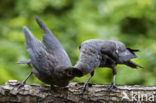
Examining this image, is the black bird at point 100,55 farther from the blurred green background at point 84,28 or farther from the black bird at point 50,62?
the blurred green background at point 84,28

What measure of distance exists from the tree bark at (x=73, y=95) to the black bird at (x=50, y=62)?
139 millimetres

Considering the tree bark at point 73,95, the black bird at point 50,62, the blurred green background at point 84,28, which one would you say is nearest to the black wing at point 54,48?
the black bird at point 50,62

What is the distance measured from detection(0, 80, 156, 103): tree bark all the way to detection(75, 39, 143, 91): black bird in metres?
0.10

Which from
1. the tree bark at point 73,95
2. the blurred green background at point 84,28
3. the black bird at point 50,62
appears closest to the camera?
the black bird at point 50,62

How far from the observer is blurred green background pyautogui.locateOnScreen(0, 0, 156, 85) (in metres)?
4.22

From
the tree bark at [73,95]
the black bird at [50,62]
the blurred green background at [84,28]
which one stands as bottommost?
the tree bark at [73,95]

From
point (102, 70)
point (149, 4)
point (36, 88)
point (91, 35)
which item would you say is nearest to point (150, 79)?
point (102, 70)

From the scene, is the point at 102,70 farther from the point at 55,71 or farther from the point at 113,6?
the point at 55,71

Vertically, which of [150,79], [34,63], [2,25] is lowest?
[150,79]

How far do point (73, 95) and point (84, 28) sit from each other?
7.06 feet

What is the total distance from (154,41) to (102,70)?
109cm

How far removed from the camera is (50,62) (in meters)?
2.59

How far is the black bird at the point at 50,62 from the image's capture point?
2436 millimetres

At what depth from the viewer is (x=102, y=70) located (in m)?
4.25
